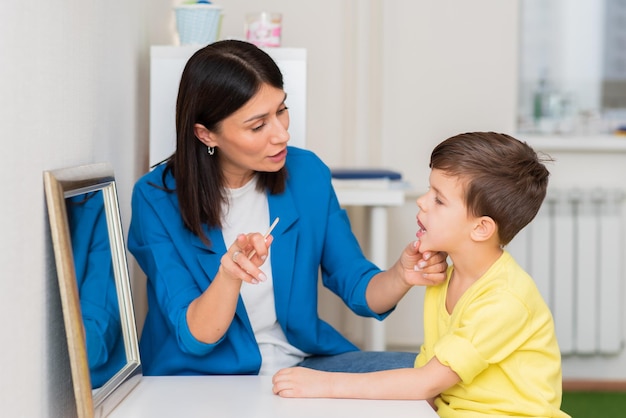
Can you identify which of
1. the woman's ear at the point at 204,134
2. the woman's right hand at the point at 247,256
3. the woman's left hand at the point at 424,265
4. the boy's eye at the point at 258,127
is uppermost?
the boy's eye at the point at 258,127

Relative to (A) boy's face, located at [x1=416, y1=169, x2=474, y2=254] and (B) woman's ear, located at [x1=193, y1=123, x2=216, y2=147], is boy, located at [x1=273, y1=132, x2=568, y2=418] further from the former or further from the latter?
(B) woman's ear, located at [x1=193, y1=123, x2=216, y2=147]

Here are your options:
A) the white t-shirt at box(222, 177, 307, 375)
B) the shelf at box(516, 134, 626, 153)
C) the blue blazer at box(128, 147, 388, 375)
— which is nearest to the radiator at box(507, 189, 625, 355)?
the shelf at box(516, 134, 626, 153)

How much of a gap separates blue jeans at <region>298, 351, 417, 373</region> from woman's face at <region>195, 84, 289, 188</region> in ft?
1.34

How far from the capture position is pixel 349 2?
3164 mm

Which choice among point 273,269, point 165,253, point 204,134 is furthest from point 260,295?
point 204,134

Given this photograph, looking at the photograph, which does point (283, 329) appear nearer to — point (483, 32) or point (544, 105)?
point (483, 32)

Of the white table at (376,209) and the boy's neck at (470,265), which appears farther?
the white table at (376,209)

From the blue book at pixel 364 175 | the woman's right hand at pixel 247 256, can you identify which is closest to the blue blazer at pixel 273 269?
the woman's right hand at pixel 247 256

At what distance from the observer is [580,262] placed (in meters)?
3.29

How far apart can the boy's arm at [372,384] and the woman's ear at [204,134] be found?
54cm

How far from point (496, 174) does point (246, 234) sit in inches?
17.7

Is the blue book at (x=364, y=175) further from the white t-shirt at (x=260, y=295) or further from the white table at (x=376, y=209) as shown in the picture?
the white t-shirt at (x=260, y=295)

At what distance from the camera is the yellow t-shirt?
139cm

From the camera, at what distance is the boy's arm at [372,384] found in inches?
54.9
